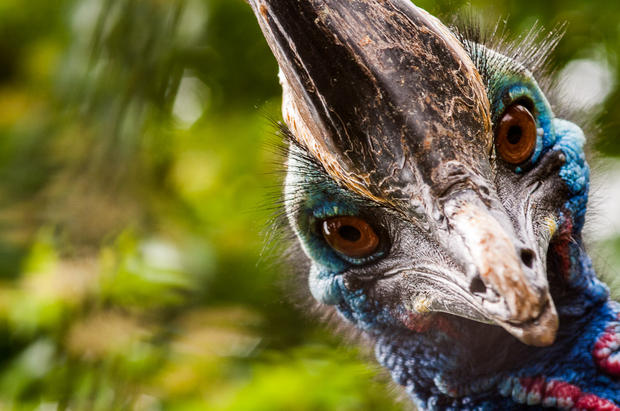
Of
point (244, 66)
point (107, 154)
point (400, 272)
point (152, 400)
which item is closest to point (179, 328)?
point (152, 400)

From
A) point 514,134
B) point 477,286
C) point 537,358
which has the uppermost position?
point 514,134

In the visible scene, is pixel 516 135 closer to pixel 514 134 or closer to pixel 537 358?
pixel 514 134

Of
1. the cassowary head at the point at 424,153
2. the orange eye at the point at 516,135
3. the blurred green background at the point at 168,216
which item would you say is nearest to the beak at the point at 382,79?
the cassowary head at the point at 424,153

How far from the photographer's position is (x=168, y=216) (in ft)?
7.86

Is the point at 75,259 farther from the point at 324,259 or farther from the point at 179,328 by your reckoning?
the point at 324,259

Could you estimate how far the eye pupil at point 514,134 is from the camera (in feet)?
3.21

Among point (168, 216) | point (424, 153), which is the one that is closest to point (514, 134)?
point (424, 153)

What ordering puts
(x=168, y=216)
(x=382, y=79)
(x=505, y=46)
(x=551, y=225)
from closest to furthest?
(x=382, y=79) → (x=551, y=225) → (x=505, y=46) → (x=168, y=216)

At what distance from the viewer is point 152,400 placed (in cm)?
175

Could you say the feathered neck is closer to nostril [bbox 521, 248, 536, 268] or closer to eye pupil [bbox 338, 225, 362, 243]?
eye pupil [bbox 338, 225, 362, 243]

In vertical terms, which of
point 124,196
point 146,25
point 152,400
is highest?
point 146,25

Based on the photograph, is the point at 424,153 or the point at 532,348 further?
the point at 532,348

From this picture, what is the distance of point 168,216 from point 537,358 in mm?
1583

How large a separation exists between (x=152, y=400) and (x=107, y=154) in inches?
34.0
